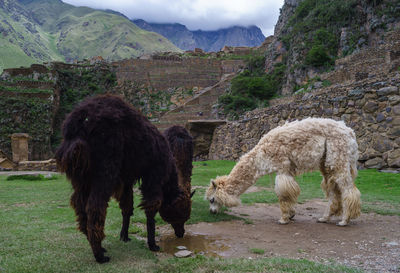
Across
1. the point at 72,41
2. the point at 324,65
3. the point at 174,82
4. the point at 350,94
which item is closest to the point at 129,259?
the point at 350,94

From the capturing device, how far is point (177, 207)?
13.7ft

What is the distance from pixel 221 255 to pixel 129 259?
3.54ft

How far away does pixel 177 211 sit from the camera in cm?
419

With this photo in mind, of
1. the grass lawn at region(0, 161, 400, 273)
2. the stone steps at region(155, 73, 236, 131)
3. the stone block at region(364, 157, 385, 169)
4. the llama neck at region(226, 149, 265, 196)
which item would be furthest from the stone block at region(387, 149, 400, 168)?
the stone steps at region(155, 73, 236, 131)

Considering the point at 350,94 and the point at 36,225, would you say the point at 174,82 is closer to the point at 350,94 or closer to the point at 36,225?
the point at 350,94

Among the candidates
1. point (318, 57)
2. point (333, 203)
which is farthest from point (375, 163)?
point (318, 57)

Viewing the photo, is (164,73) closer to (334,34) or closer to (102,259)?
(334,34)

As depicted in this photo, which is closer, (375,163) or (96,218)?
(96,218)

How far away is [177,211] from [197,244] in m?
0.51

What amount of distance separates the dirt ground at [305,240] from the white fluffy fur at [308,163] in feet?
1.16

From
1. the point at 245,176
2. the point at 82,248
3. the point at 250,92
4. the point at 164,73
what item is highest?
the point at 164,73

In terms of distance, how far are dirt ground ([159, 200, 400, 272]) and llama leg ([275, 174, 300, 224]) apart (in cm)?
23

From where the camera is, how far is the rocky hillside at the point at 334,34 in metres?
A: 29.0

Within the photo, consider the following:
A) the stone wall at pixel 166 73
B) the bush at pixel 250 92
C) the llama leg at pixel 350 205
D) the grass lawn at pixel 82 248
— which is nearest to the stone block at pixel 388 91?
the grass lawn at pixel 82 248
